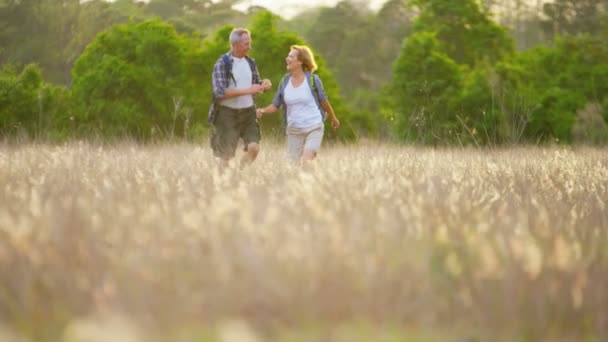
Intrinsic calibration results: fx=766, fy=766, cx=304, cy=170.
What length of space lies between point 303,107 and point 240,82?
715 millimetres

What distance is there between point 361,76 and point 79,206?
43.0 meters

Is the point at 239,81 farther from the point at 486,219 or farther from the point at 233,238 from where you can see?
the point at 233,238

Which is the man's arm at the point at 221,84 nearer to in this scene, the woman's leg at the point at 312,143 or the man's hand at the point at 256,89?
the man's hand at the point at 256,89

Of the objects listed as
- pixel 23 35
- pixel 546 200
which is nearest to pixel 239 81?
pixel 546 200

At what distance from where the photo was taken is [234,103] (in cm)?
816

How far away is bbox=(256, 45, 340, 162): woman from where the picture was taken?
26.3 ft

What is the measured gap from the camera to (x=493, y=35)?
30375mm

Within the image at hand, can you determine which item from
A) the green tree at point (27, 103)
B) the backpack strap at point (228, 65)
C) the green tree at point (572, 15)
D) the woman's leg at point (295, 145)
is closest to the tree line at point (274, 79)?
the green tree at point (27, 103)

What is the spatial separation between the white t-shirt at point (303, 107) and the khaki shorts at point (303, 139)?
Result: 2.2 inches

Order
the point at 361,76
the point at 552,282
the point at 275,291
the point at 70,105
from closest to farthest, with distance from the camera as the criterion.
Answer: the point at 275,291 < the point at 552,282 < the point at 70,105 < the point at 361,76

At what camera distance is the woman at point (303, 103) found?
803 cm

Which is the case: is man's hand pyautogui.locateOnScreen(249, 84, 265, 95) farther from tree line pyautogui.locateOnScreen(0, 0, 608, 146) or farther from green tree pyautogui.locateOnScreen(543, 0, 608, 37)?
green tree pyautogui.locateOnScreen(543, 0, 608, 37)

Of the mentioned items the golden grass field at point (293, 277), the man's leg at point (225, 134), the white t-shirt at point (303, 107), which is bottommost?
the man's leg at point (225, 134)

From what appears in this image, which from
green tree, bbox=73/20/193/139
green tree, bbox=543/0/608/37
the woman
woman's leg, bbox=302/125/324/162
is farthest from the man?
green tree, bbox=543/0/608/37
